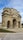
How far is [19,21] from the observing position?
69.4 ft

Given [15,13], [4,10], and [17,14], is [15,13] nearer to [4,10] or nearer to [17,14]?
[17,14]

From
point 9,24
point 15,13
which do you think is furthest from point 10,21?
point 15,13

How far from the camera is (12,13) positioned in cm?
1983

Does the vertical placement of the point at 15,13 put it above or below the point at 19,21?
above

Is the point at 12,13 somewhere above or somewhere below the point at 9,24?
above

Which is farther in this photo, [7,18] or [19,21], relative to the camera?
[19,21]

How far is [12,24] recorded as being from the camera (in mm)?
19969

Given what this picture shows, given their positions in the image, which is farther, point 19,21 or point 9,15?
point 19,21

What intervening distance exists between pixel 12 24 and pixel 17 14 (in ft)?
7.61

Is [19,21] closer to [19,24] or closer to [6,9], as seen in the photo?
[19,24]

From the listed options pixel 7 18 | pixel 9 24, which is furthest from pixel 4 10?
pixel 9 24

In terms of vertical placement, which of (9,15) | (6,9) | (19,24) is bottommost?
(19,24)

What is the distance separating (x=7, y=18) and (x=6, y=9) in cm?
180

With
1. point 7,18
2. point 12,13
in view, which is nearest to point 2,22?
point 7,18
